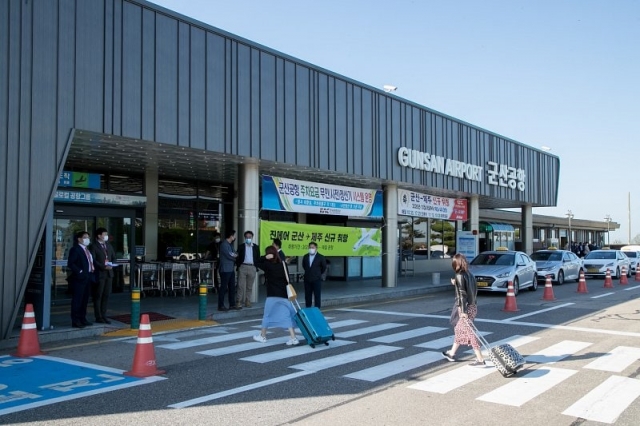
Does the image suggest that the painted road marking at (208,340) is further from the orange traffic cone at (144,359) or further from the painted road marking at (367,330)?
the orange traffic cone at (144,359)

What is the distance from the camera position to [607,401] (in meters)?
6.56

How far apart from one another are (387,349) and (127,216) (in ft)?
34.8

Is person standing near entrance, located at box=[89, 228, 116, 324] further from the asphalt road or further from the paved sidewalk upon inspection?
the asphalt road

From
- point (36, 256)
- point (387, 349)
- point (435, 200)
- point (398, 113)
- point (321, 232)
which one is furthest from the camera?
point (435, 200)

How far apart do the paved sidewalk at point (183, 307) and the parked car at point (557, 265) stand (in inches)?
162

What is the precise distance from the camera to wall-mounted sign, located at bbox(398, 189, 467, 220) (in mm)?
22078

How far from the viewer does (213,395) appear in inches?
269

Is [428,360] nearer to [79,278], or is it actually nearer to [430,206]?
[79,278]

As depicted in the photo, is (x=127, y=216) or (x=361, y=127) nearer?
(x=127, y=216)

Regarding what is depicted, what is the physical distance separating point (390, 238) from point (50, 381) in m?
14.4

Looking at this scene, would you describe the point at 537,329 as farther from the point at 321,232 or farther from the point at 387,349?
the point at 321,232

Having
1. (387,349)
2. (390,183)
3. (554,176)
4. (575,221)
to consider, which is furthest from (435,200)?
(575,221)

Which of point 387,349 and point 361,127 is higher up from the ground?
point 361,127

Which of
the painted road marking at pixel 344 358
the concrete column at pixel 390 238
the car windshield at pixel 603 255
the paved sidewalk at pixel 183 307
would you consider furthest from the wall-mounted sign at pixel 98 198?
the car windshield at pixel 603 255
